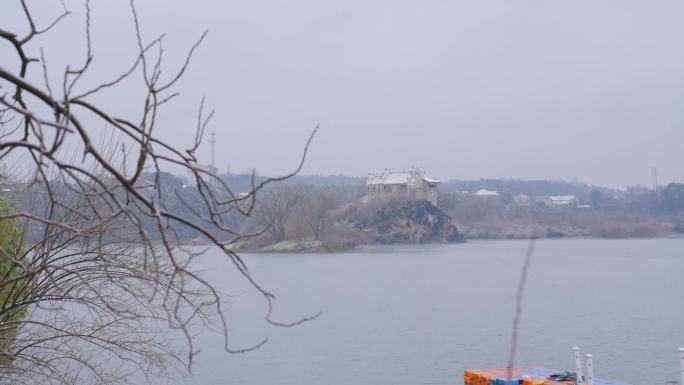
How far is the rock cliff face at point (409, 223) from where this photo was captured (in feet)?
245

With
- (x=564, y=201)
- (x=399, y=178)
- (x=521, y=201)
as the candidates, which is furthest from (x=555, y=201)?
(x=399, y=178)

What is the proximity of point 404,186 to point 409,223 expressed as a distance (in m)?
7.23

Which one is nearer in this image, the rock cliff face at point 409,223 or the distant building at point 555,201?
the rock cliff face at point 409,223

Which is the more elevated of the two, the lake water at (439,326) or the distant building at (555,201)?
the distant building at (555,201)

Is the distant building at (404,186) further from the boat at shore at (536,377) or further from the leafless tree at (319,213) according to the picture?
the boat at shore at (536,377)

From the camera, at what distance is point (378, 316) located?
2492 cm

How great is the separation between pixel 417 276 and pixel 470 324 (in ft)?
53.5

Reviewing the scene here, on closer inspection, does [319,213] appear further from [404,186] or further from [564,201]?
[564,201]

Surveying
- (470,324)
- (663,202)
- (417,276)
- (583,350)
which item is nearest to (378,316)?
(470,324)

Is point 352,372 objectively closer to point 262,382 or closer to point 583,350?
point 262,382

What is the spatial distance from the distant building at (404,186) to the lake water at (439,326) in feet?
117

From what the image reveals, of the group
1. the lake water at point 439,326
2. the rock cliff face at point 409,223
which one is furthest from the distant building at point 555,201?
the lake water at point 439,326

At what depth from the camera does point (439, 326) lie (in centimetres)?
2275

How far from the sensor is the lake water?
56.6 feet
